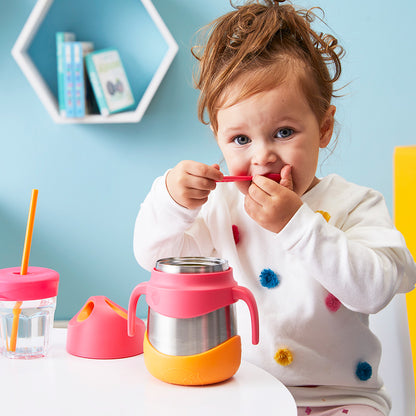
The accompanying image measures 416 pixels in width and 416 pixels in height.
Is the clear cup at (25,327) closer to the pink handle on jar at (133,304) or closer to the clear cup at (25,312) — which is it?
the clear cup at (25,312)

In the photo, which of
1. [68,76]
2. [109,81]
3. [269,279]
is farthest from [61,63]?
[269,279]

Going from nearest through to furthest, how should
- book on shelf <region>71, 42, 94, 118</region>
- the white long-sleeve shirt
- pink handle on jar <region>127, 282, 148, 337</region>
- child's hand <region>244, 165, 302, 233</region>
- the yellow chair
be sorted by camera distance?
1. pink handle on jar <region>127, 282, 148, 337</region>
2. child's hand <region>244, 165, 302, 233</region>
3. the white long-sleeve shirt
4. the yellow chair
5. book on shelf <region>71, 42, 94, 118</region>

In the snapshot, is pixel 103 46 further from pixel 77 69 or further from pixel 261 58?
pixel 261 58

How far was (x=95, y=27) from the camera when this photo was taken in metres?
1.77

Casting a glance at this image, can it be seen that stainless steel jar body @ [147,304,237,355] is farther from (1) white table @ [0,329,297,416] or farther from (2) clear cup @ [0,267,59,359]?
(2) clear cup @ [0,267,59,359]

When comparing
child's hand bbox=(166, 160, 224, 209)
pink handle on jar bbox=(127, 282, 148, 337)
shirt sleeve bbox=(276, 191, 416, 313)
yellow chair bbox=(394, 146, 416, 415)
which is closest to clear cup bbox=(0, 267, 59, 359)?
pink handle on jar bbox=(127, 282, 148, 337)

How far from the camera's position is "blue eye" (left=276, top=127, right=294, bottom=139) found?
0.90 m

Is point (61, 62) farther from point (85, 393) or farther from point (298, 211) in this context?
point (85, 393)

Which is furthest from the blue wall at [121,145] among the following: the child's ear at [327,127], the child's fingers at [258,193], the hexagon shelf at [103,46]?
the child's fingers at [258,193]

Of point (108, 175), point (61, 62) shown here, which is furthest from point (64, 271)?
point (61, 62)

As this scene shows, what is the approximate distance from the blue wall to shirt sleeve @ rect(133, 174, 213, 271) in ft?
2.70

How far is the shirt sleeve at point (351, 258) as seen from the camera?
797 mm

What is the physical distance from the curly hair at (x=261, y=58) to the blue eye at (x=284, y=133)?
7cm

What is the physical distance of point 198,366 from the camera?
0.65m
